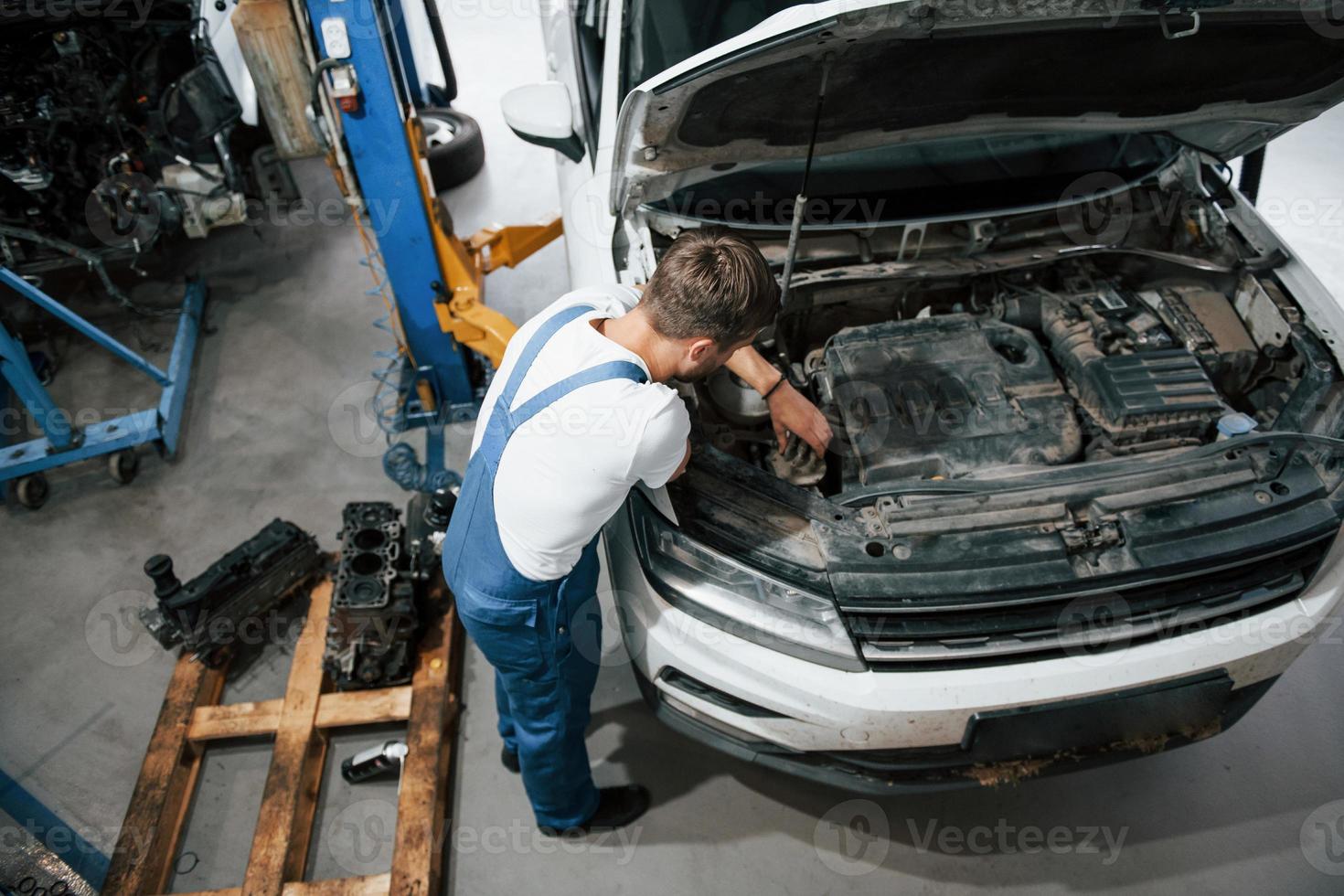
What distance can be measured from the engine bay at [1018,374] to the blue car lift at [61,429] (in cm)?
231

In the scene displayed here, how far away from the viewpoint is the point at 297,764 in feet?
7.36

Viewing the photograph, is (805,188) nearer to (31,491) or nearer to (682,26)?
(682,26)

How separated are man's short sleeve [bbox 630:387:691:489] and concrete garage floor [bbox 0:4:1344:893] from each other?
1.16 meters

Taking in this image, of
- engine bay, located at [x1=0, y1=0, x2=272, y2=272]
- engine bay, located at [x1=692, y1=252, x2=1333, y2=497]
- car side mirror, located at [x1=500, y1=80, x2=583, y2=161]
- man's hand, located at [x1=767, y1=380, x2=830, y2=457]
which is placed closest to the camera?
man's hand, located at [x1=767, y1=380, x2=830, y2=457]

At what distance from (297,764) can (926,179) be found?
2351 mm

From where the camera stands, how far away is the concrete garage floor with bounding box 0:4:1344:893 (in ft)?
7.08

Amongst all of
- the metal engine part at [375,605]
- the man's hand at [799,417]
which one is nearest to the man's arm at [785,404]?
the man's hand at [799,417]

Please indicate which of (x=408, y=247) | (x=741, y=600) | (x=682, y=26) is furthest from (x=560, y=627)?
(x=408, y=247)

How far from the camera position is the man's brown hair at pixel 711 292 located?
1440mm

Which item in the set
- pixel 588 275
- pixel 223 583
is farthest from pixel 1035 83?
pixel 223 583

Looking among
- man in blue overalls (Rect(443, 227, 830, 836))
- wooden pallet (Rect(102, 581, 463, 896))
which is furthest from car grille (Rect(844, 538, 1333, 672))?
wooden pallet (Rect(102, 581, 463, 896))

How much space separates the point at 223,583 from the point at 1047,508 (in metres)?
2.26

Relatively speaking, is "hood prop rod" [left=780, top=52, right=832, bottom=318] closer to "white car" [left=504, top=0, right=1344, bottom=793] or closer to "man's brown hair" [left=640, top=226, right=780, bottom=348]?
"white car" [left=504, top=0, right=1344, bottom=793]

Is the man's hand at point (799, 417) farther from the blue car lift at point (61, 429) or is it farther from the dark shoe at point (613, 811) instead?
the blue car lift at point (61, 429)
